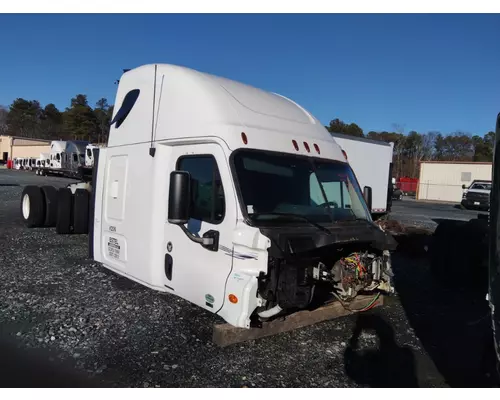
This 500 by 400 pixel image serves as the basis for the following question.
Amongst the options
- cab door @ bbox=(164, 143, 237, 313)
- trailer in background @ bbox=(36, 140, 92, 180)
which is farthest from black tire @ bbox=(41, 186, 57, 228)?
trailer in background @ bbox=(36, 140, 92, 180)

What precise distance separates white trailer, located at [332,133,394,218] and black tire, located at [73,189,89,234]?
7488 millimetres

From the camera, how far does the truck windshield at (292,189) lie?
4406 mm

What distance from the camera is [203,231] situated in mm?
4637

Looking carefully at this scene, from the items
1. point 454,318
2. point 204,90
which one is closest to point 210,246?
point 204,90

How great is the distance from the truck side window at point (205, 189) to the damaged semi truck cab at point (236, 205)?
0.4 inches

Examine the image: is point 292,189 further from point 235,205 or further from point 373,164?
point 373,164

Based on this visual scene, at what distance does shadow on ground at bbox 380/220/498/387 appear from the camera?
14.5ft

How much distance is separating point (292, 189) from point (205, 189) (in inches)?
36.8

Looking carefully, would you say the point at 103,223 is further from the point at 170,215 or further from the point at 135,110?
the point at 170,215

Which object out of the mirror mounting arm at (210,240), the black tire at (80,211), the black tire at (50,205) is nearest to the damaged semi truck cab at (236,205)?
the mirror mounting arm at (210,240)

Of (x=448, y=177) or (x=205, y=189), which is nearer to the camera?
(x=205, y=189)

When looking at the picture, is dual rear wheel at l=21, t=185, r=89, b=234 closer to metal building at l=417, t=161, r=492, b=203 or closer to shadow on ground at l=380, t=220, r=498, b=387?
shadow on ground at l=380, t=220, r=498, b=387

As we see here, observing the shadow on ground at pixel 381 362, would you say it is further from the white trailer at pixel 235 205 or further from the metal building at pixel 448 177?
the metal building at pixel 448 177

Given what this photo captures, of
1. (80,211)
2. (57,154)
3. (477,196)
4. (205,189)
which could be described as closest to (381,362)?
(205,189)
